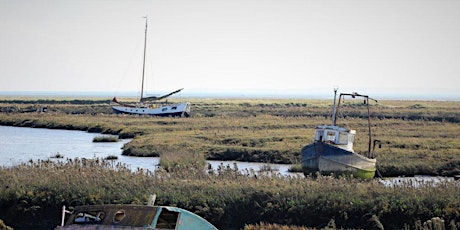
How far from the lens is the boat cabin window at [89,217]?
1472cm

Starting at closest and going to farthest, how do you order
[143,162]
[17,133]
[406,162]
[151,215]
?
[151,215] < [406,162] < [143,162] < [17,133]

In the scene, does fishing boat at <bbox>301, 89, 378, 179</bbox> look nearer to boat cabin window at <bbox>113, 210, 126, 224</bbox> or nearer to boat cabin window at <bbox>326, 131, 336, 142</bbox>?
boat cabin window at <bbox>326, 131, 336, 142</bbox>

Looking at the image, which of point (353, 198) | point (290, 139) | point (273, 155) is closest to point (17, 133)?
point (290, 139)

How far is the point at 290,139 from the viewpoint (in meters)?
53.3

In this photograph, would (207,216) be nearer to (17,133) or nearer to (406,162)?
(406,162)

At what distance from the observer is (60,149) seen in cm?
5097

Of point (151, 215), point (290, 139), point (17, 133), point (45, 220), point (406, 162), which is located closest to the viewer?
point (151, 215)

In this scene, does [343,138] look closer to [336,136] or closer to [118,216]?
[336,136]

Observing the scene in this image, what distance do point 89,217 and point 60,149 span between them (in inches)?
1465

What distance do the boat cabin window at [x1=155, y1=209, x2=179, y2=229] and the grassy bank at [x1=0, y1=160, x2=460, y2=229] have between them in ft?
24.0

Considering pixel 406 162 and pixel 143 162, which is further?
pixel 143 162

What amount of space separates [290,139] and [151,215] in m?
39.3

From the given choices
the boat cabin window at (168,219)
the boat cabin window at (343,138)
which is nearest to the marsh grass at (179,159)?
the boat cabin window at (343,138)

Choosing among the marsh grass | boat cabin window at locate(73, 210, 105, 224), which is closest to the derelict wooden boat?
boat cabin window at locate(73, 210, 105, 224)
